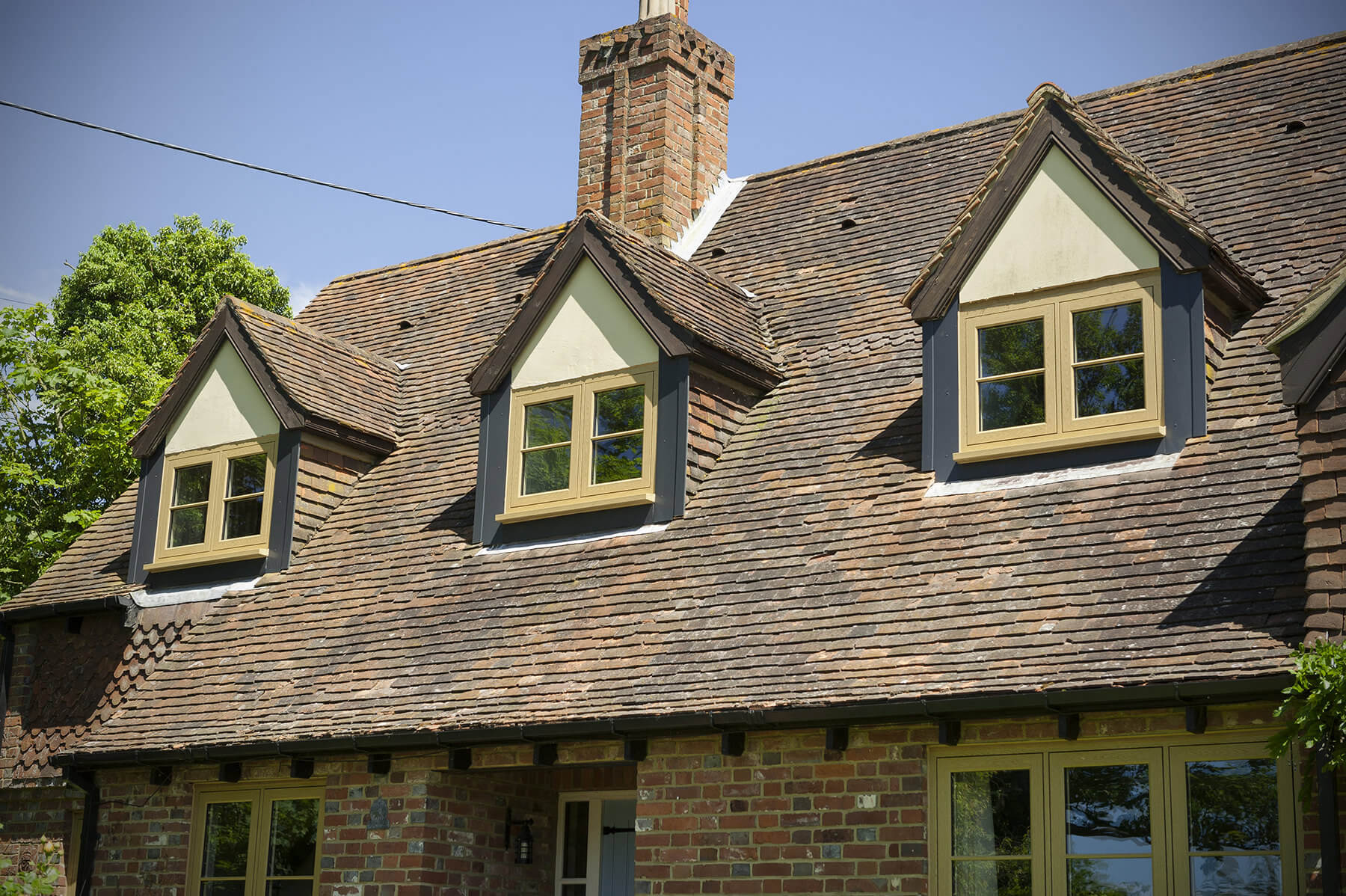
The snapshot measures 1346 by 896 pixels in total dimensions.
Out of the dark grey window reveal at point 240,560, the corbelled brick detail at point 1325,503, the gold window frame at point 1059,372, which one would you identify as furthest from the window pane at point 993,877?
the dark grey window reveal at point 240,560

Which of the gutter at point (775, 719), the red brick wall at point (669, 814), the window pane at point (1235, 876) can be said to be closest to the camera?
the gutter at point (775, 719)

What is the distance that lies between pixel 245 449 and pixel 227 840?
3.78 m

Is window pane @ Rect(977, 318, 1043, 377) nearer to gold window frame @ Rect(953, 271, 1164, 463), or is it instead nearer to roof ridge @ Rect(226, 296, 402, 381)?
gold window frame @ Rect(953, 271, 1164, 463)

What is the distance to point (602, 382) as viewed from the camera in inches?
515

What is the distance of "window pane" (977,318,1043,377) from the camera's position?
1117 cm

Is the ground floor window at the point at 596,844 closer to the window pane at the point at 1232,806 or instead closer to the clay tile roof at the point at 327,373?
the clay tile roof at the point at 327,373

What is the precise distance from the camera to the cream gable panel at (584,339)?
13078mm

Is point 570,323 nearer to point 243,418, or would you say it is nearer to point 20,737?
point 243,418

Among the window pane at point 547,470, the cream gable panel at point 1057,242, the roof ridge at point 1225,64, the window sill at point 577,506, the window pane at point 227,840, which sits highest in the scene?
the roof ridge at point 1225,64

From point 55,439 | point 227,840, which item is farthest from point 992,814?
point 55,439

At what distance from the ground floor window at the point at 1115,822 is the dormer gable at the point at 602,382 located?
376 centimetres

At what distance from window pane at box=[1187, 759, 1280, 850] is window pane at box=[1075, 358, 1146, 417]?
108 inches

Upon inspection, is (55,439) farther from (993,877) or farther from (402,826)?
(993,877)

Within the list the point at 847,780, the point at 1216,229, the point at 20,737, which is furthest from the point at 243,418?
the point at 1216,229
